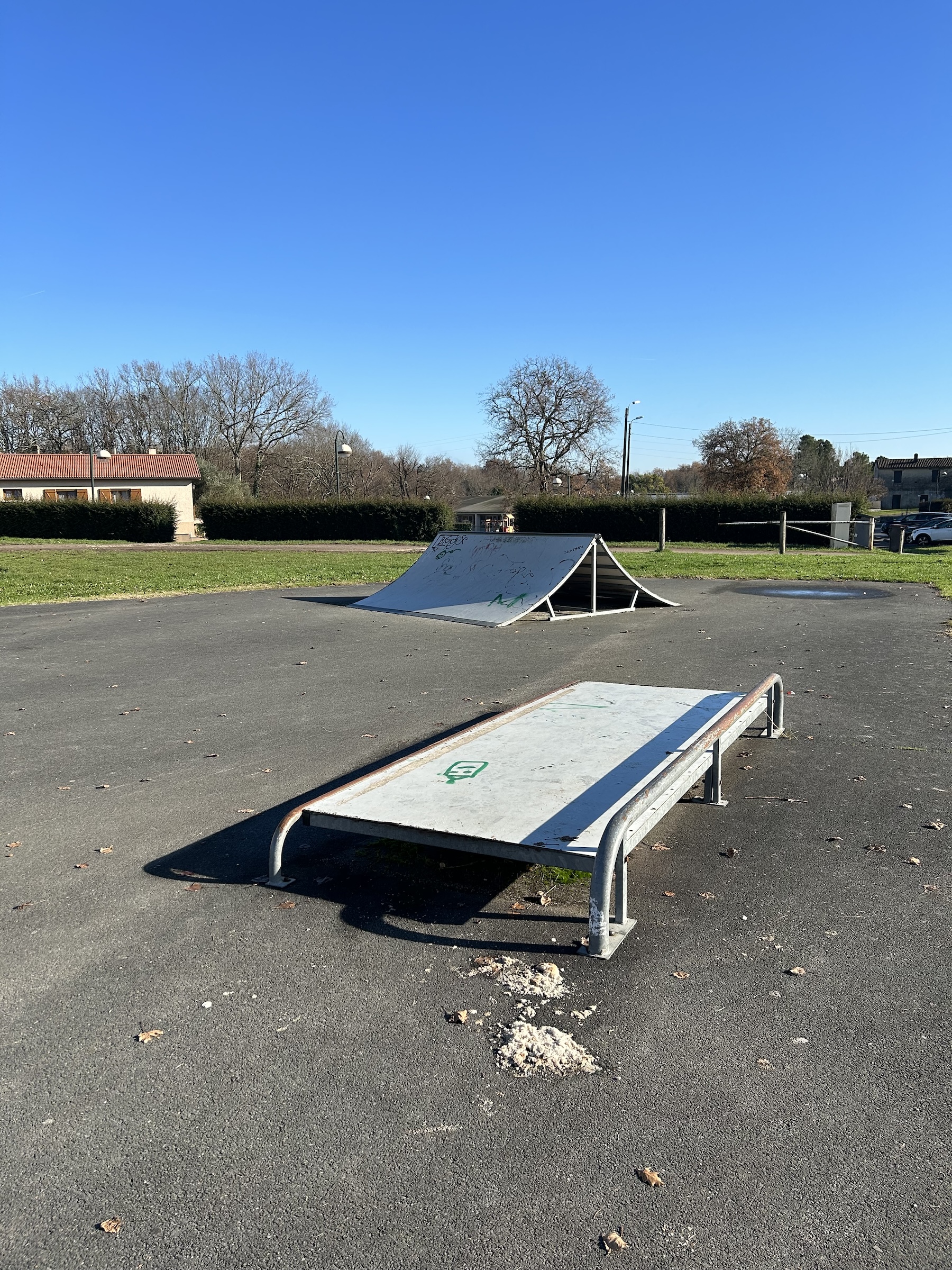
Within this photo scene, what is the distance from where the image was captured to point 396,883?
12.9 feet

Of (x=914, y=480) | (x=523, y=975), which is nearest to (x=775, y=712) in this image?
(x=523, y=975)

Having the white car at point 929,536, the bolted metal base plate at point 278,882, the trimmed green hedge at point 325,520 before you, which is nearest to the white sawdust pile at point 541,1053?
the bolted metal base plate at point 278,882

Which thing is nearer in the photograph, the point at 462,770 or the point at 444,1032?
the point at 444,1032

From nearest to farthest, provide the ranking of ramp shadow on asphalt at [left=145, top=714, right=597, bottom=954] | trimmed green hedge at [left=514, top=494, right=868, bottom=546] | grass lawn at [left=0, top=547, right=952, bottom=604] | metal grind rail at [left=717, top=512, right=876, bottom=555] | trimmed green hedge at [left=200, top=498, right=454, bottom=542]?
ramp shadow on asphalt at [left=145, top=714, right=597, bottom=954]
grass lawn at [left=0, top=547, right=952, bottom=604]
metal grind rail at [left=717, top=512, right=876, bottom=555]
trimmed green hedge at [left=514, top=494, right=868, bottom=546]
trimmed green hedge at [left=200, top=498, right=454, bottom=542]

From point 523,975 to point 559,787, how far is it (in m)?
1.26

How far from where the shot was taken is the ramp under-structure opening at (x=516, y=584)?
1335cm

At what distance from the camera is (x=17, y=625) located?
12820mm

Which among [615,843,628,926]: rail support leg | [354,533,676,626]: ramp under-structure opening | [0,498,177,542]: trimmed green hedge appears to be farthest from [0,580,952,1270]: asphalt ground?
[0,498,177,542]: trimmed green hedge

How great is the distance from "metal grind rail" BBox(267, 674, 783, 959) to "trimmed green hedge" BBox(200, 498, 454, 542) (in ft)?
110

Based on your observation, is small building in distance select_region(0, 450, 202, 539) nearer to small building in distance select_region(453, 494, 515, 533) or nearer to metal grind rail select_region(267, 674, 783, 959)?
small building in distance select_region(453, 494, 515, 533)

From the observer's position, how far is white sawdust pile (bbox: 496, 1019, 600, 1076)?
2.61m

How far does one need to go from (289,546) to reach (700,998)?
33.9m

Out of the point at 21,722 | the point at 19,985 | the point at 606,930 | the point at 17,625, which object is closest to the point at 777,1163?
the point at 606,930

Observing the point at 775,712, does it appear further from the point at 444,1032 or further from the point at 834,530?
the point at 834,530
